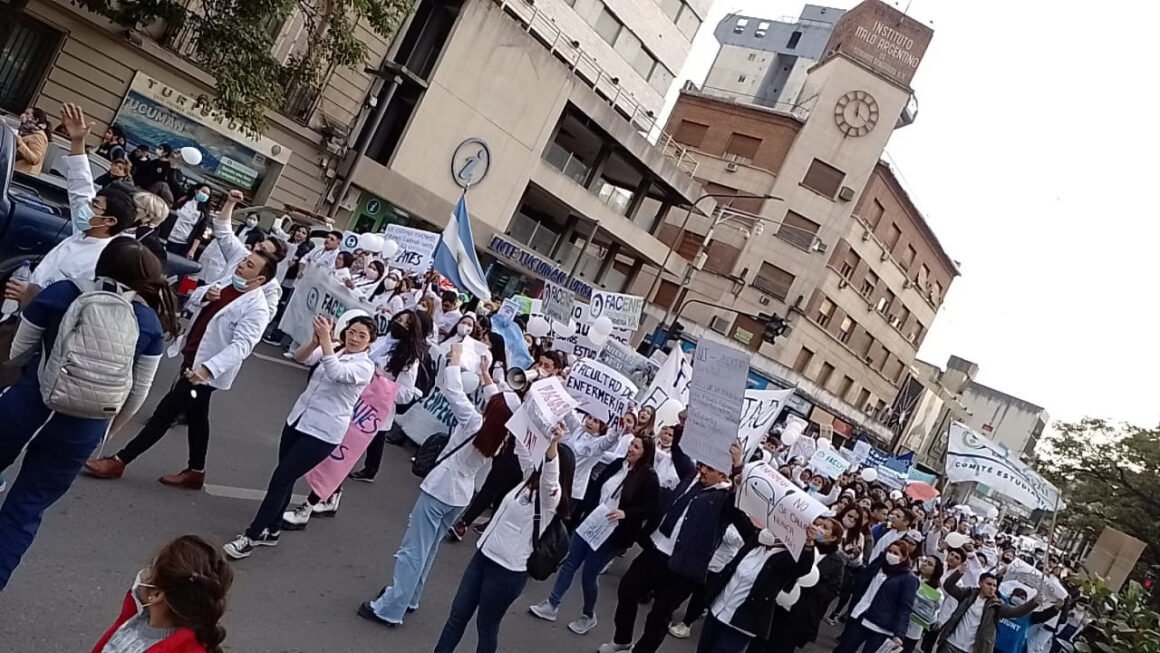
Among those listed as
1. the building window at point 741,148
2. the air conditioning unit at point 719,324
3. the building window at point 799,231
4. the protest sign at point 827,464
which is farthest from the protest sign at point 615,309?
the building window at point 741,148

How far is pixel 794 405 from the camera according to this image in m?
42.0

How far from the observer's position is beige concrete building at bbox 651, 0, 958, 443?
41.2 metres

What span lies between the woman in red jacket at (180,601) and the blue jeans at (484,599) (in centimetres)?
233

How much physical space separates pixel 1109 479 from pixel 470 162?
2547 centimetres

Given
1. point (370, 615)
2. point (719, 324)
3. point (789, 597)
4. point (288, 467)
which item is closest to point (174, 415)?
point (288, 467)

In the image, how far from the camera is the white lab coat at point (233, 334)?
559 cm

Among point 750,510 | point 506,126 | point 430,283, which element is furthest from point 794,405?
point 750,510

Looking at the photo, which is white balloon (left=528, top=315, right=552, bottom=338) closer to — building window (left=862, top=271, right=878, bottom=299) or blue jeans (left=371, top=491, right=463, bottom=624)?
blue jeans (left=371, top=491, right=463, bottom=624)

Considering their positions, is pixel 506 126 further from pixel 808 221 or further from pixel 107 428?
pixel 107 428

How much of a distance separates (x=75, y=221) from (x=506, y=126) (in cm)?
2086

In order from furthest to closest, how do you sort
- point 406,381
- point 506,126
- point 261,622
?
point 506,126 < point 406,381 < point 261,622

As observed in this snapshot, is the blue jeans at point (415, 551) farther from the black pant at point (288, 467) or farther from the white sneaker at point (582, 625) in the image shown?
the white sneaker at point (582, 625)

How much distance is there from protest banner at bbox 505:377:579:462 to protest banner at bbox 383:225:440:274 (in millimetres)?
8104

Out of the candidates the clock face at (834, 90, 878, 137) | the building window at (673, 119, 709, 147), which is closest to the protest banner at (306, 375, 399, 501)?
the clock face at (834, 90, 878, 137)
